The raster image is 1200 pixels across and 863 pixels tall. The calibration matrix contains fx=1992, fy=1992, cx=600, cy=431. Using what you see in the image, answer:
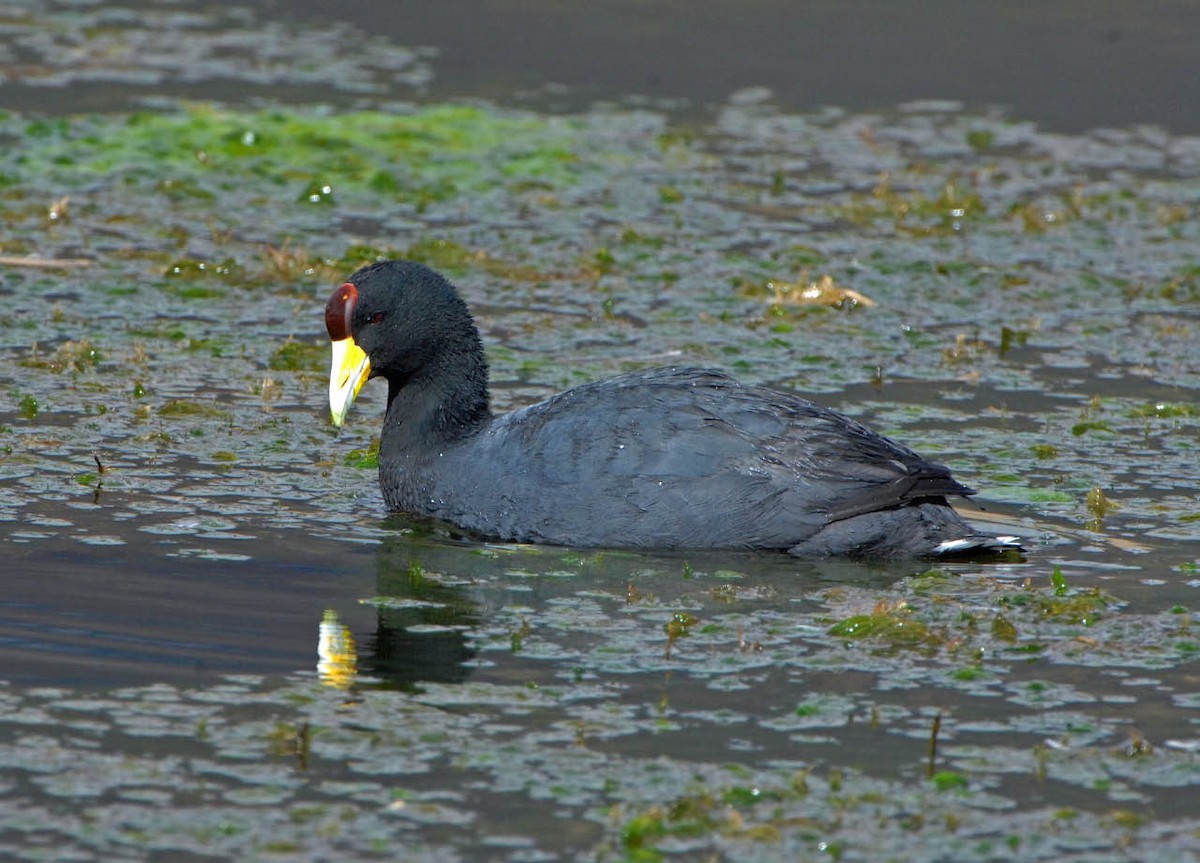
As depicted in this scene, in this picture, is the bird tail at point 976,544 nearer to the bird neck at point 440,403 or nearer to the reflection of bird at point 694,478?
the reflection of bird at point 694,478

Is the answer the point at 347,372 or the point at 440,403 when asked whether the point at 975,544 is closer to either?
the point at 440,403

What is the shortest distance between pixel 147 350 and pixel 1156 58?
10.6m

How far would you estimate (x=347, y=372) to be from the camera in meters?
7.86

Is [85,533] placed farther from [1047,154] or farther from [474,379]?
[1047,154]

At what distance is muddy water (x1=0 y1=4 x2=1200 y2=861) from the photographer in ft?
16.5

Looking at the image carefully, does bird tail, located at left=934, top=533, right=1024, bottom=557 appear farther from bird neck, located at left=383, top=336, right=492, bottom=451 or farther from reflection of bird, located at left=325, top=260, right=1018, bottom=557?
bird neck, located at left=383, top=336, right=492, bottom=451

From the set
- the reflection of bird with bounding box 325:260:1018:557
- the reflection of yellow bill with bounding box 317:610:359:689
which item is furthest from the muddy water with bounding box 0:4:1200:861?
the reflection of bird with bounding box 325:260:1018:557

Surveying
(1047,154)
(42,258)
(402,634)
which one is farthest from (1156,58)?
(402,634)

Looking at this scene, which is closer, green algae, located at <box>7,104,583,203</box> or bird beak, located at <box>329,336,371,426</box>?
bird beak, located at <box>329,336,371,426</box>

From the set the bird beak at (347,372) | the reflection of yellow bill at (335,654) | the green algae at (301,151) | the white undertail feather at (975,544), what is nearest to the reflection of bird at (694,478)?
the white undertail feather at (975,544)

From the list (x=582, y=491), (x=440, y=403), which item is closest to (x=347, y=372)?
(x=440, y=403)

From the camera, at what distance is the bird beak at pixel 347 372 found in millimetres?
7797

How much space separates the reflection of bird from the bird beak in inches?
4.5

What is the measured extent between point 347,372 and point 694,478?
4.97 ft
